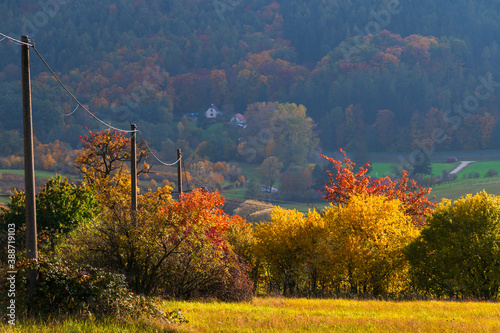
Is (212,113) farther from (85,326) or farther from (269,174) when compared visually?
(85,326)

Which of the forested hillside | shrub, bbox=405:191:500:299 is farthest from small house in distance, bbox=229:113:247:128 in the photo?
shrub, bbox=405:191:500:299

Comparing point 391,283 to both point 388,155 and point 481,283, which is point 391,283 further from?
point 388,155

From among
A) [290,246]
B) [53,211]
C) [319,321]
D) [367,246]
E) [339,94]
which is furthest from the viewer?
[339,94]

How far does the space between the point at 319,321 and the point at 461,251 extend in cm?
1198

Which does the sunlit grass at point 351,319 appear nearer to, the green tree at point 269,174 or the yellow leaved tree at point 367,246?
the yellow leaved tree at point 367,246

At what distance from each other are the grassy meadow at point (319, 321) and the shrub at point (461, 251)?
645 cm

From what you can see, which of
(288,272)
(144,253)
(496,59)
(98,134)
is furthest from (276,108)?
(144,253)

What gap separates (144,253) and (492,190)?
283 feet

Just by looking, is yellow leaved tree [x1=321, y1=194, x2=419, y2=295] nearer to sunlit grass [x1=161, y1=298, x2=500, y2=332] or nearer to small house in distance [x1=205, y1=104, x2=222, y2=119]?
sunlit grass [x1=161, y1=298, x2=500, y2=332]

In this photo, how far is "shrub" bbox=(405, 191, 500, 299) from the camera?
21.8m

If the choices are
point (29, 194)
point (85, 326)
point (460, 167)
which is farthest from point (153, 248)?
point (460, 167)

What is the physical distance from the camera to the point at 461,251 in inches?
869

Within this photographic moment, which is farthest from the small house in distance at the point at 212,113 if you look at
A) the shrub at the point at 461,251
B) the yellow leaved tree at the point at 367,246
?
the shrub at the point at 461,251

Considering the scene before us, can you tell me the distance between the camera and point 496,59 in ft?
585
